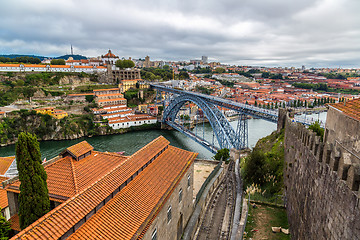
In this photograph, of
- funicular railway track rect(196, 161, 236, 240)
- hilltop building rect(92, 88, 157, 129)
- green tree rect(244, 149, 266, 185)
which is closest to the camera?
funicular railway track rect(196, 161, 236, 240)

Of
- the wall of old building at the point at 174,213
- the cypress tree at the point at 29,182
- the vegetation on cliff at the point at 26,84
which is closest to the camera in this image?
the cypress tree at the point at 29,182

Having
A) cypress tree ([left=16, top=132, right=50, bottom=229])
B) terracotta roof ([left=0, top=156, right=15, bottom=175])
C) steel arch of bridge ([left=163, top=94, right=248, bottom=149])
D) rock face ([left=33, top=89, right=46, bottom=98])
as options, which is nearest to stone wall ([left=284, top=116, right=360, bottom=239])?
cypress tree ([left=16, top=132, right=50, bottom=229])

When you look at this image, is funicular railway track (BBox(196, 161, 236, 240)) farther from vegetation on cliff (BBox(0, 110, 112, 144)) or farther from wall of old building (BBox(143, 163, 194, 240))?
vegetation on cliff (BBox(0, 110, 112, 144))

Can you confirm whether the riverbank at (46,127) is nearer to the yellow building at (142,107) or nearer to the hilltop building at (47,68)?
the yellow building at (142,107)

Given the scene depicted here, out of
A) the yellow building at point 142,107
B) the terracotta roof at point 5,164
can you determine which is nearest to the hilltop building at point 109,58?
the yellow building at point 142,107

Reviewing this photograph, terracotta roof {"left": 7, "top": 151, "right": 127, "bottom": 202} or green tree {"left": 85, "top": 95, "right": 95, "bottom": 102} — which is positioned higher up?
terracotta roof {"left": 7, "top": 151, "right": 127, "bottom": 202}

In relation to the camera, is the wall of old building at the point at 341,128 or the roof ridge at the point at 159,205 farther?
the wall of old building at the point at 341,128

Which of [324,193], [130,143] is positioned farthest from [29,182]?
[130,143]

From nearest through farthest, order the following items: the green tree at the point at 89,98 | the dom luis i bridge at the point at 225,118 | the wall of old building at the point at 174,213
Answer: the wall of old building at the point at 174,213 → the dom luis i bridge at the point at 225,118 → the green tree at the point at 89,98
